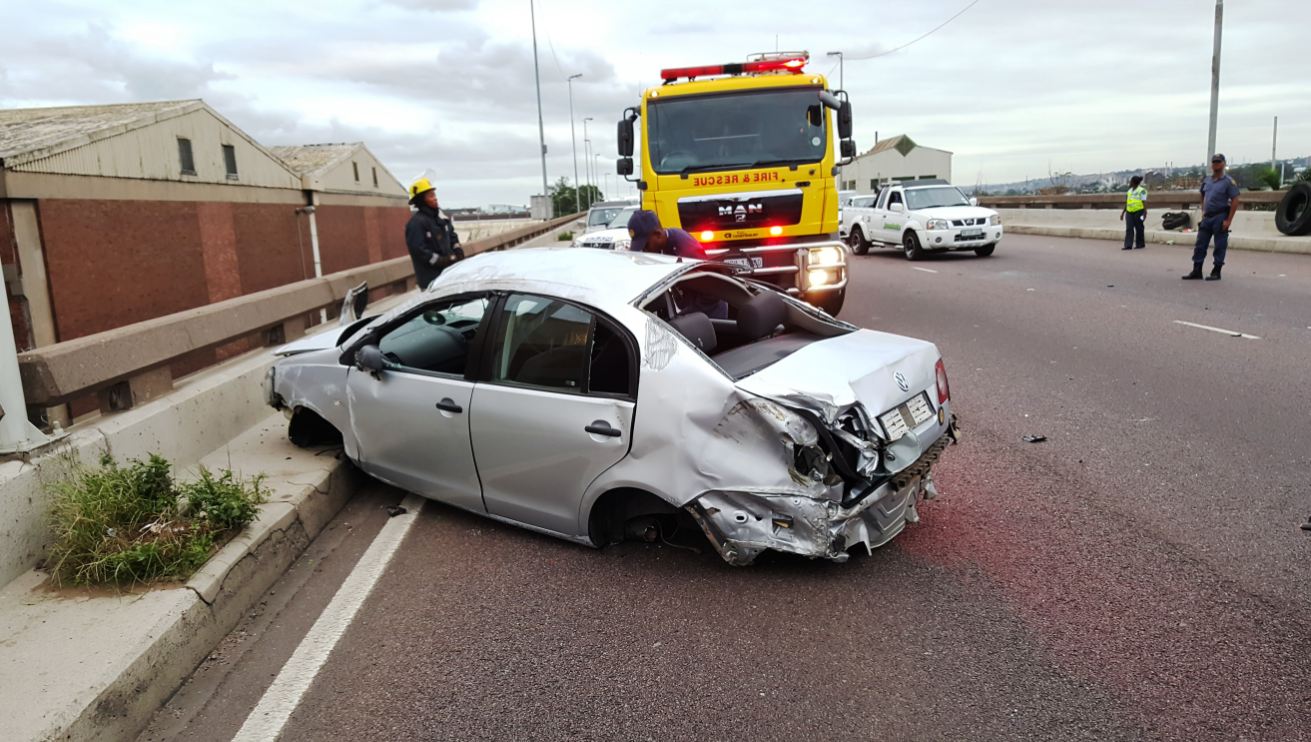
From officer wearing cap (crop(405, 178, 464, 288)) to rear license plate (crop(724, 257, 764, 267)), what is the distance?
322 cm

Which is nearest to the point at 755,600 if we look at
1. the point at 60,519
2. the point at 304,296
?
the point at 60,519

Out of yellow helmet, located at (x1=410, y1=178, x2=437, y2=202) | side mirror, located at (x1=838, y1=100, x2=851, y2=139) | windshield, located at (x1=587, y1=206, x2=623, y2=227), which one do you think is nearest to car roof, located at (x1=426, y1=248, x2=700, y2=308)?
yellow helmet, located at (x1=410, y1=178, x2=437, y2=202)

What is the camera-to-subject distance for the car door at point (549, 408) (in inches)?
175

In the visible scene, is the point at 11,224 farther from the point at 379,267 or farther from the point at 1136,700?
the point at 1136,700

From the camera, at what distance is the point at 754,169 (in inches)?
424

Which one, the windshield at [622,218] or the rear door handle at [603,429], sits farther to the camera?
the windshield at [622,218]

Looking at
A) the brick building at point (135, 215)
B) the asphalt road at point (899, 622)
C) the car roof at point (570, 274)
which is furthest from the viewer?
the brick building at point (135, 215)

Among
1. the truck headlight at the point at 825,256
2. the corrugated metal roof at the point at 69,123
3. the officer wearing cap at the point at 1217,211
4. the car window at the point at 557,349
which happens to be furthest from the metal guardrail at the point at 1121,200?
the corrugated metal roof at the point at 69,123

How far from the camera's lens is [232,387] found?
6.80 m

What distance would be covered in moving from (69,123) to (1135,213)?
2530 cm

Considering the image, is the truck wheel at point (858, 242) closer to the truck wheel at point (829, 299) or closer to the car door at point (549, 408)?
the truck wheel at point (829, 299)

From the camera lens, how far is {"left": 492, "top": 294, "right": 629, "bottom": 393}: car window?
4516 millimetres

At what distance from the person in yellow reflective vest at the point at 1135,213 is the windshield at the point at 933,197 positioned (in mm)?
3742

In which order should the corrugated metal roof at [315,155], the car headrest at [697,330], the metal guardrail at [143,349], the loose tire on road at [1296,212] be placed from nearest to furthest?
1. the car headrest at [697,330]
2. the metal guardrail at [143,349]
3. the loose tire on road at [1296,212]
4. the corrugated metal roof at [315,155]
